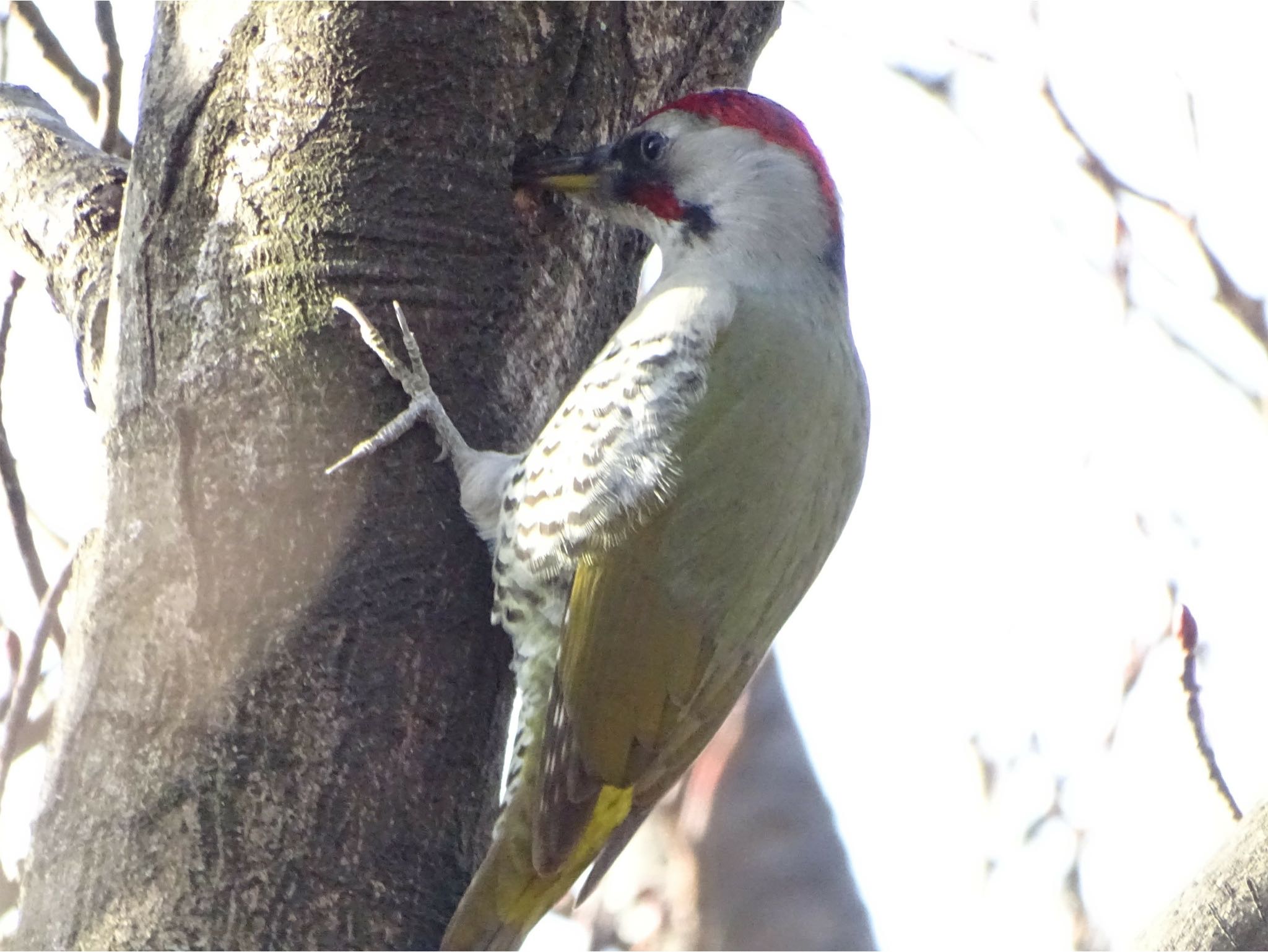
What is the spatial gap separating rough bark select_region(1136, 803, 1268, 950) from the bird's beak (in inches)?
58.1

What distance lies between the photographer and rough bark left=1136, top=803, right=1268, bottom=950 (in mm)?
1682

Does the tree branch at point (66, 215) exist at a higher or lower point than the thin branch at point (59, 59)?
lower

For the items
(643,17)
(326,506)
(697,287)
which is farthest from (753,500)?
(643,17)

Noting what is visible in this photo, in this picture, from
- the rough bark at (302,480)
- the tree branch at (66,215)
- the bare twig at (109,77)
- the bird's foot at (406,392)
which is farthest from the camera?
the bare twig at (109,77)

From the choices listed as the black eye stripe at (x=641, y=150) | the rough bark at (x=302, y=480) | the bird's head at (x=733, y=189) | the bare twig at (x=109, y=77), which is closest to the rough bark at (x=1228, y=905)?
the rough bark at (x=302, y=480)

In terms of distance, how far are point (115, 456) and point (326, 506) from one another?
0.33 metres

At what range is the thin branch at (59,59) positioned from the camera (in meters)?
2.76

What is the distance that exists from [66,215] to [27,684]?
2.89 feet

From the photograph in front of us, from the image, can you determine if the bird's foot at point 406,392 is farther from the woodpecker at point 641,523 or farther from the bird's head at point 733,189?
the bird's head at point 733,189

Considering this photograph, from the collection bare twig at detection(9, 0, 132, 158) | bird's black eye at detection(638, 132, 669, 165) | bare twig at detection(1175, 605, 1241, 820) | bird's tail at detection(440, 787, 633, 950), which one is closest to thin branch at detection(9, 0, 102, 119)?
bare twig at detection(9, 0, 132, 158)

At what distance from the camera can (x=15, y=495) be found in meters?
2.36

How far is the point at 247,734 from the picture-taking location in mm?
1904

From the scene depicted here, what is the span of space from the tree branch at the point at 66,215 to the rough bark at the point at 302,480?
0.20 meters

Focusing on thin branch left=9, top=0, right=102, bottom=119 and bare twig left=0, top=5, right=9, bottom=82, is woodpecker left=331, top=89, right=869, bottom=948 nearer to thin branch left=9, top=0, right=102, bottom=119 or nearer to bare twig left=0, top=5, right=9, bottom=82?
thin branch left=9, top=0, right=102, bottom=119
